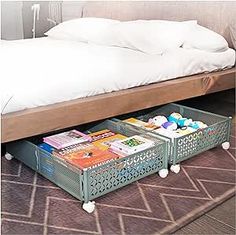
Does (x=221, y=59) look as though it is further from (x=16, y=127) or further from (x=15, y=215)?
(x=15, y=215)

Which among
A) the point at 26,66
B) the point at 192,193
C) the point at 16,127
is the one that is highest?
the point at 26,66

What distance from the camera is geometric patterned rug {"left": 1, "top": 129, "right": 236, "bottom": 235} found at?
4.11ft

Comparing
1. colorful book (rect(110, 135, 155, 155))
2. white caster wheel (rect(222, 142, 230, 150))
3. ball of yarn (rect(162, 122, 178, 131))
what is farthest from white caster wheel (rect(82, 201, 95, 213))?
white caster wheel (rect(222, 142, 230, 150))

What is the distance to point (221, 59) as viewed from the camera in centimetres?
226

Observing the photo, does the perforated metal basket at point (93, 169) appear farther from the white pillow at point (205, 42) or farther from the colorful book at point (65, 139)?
A: the white pillow at point (205, 42)

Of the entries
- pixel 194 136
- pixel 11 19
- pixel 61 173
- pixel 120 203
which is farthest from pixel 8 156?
pixel 11 19

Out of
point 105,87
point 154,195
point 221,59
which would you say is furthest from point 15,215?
point 221,59

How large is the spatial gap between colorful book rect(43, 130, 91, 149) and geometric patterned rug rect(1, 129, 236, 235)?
0.54 feet

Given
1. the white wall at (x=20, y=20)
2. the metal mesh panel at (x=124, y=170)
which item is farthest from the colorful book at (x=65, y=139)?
the white wall at (x=20, y=20)

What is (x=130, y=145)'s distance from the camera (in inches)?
60.7

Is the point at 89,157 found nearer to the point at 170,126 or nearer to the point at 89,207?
the point at 89,207

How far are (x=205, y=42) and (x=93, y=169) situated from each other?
1.26 metres

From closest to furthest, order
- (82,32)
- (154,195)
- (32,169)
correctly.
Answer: (154,195) < (32,169) < (82,32)

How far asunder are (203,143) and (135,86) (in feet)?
1.44
